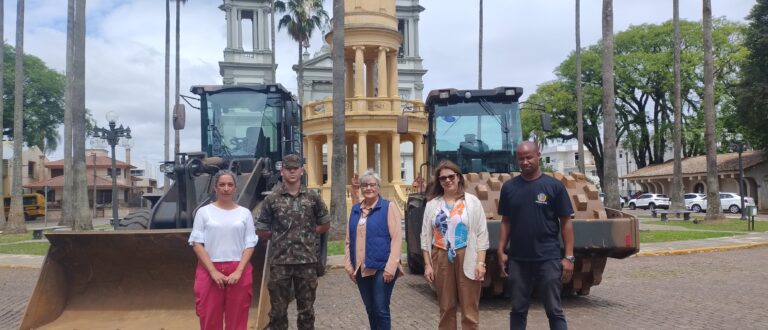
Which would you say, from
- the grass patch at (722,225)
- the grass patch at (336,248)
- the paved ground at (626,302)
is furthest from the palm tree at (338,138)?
the grass patch at (722,225)

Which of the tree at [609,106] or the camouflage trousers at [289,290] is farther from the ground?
the tree at [609,106]

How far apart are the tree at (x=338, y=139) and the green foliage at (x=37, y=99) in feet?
110

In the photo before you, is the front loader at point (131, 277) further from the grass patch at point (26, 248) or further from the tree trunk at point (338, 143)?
the grass patch at point (26, 248)

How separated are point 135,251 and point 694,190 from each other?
48.6 meters

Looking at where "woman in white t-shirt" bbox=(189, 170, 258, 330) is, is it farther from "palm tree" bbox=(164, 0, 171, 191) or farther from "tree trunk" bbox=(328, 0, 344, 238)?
"palm tree" bbox=(164, 0, 171, 191)

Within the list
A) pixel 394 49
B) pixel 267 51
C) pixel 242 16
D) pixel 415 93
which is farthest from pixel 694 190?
pixel 242 16

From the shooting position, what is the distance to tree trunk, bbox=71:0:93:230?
62.1 ft

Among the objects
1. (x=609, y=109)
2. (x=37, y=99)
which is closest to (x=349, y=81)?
(x=609, y=109)

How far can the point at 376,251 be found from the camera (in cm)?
525

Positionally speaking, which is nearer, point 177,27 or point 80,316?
point 80,316

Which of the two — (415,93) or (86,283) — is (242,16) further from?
(86,283)

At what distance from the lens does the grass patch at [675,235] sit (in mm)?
16859

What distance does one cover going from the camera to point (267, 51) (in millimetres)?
52688

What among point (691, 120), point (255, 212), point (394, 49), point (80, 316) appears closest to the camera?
point (80, 316)
